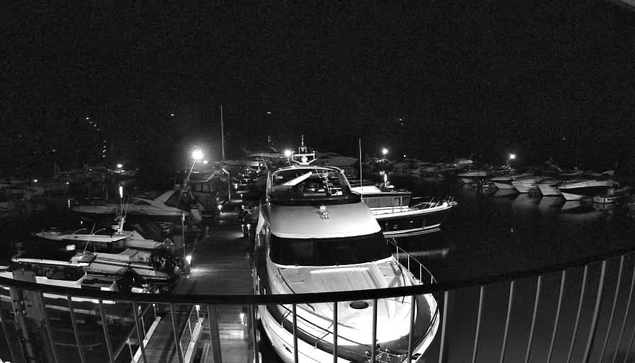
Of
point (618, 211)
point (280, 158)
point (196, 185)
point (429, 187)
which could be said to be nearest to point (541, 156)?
point (429, 187)

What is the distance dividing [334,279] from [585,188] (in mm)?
31883

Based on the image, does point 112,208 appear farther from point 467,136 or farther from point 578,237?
point 467,136

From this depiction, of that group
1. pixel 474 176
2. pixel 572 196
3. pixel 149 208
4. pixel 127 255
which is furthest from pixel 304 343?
pixel 474 176

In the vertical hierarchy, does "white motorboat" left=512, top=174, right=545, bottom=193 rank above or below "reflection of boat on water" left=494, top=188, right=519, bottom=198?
above

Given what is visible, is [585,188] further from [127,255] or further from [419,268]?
[127,255]

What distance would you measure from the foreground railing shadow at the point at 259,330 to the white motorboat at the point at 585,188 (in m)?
15.8

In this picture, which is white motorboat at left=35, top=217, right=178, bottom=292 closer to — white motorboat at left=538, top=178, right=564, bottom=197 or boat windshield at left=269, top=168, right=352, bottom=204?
boat windshield at left=269, top=168, right=352, bottom=204

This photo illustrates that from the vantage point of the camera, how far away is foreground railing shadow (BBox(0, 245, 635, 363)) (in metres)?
1.97

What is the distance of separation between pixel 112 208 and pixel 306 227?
16.7 metres

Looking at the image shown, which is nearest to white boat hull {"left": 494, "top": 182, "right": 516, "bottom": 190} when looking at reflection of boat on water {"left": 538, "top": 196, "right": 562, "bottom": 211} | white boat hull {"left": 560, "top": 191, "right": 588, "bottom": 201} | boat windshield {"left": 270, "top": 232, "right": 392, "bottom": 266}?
reflection of boat on water {"left": 538, "top": 196, "right": 562, "bottom": 211}

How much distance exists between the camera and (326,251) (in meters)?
7.02

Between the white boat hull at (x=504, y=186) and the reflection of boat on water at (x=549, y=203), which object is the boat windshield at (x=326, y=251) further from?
the white boat hull at (x=504, y=186)

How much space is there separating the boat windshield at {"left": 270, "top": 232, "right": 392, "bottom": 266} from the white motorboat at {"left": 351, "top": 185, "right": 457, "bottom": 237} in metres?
10.9

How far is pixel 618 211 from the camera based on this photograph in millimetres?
26078
